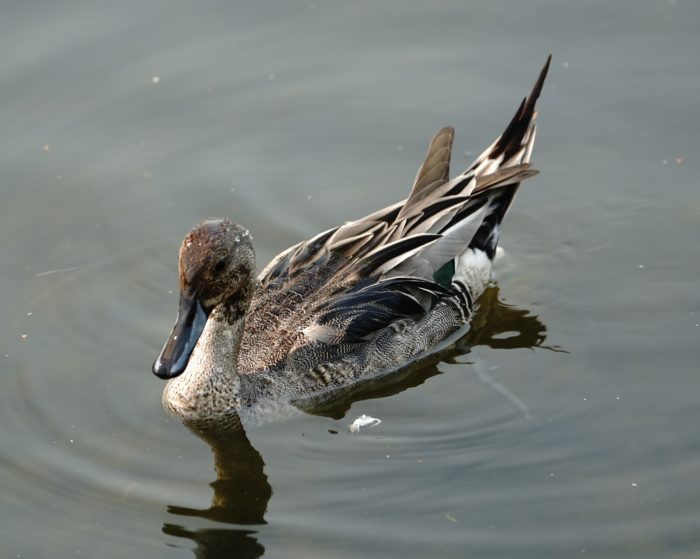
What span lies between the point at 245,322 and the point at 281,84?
363cm

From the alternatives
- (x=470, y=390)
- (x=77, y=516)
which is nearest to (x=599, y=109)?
(x=470, y=390)

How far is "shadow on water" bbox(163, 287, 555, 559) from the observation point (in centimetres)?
832

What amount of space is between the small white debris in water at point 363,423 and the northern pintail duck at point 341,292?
0.40 meters

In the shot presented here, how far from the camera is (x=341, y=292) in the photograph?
32.0 ft

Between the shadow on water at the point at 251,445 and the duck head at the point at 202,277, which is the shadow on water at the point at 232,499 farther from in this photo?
the duck head at the point at 202,277

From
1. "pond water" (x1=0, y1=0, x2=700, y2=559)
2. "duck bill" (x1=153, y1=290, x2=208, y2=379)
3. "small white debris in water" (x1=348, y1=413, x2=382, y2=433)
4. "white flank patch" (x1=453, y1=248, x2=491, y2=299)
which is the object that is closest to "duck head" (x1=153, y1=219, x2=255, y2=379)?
"duck bill" (x1=153, y1=290, x2=208, y2=379)

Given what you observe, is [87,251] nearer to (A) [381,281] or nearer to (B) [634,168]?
(A) [381,281]

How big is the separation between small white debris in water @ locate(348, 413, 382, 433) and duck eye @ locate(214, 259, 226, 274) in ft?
4.86

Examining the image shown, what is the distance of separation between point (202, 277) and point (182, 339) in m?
0.43

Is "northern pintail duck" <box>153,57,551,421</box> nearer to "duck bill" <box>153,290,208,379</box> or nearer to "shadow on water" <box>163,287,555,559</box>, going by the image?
"duck bill" <box>153,290,208,379</box>

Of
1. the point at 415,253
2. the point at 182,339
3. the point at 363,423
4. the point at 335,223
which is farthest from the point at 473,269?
the point at 182,339

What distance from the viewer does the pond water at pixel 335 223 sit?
8484mm

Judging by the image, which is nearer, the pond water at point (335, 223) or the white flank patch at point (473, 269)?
the pond water at point (335, 223)

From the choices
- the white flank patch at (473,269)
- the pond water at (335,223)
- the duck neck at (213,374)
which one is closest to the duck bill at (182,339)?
the duck neck at (213,374)
